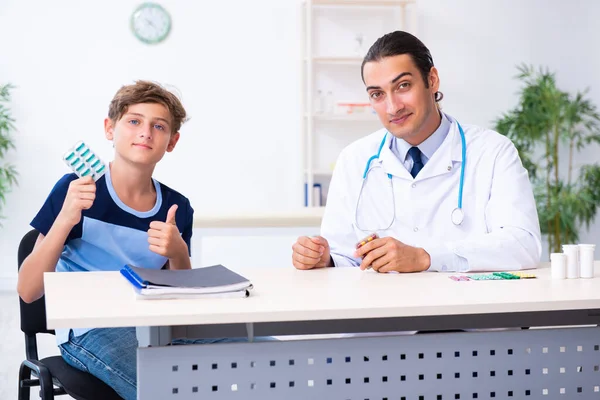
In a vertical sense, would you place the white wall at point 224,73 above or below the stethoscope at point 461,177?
above

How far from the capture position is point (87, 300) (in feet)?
4.64

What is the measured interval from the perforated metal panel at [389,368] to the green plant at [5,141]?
473cm

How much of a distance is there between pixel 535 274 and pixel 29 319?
1.27 m

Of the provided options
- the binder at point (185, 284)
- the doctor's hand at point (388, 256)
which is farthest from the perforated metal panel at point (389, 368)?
the doctor's hand at point (388, 256)

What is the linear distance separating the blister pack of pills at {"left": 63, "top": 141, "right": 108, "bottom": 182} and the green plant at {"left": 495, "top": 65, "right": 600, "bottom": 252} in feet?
14.4

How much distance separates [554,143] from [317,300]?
4848 mm

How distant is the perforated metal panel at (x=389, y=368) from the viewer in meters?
1.40

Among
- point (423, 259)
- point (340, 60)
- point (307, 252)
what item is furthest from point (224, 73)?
point (423, 259)

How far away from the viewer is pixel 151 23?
19.8ft

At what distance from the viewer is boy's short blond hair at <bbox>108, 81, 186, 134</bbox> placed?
6.82ft

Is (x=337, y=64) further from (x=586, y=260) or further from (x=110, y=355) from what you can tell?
(x=110, y=355)

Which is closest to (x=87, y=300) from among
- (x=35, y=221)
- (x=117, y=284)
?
(x=117, y=284)

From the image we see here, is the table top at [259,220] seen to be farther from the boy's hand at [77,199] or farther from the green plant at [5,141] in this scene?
the boy's hand at [77,199]

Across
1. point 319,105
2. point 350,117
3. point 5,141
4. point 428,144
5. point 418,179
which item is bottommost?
point 418,179
